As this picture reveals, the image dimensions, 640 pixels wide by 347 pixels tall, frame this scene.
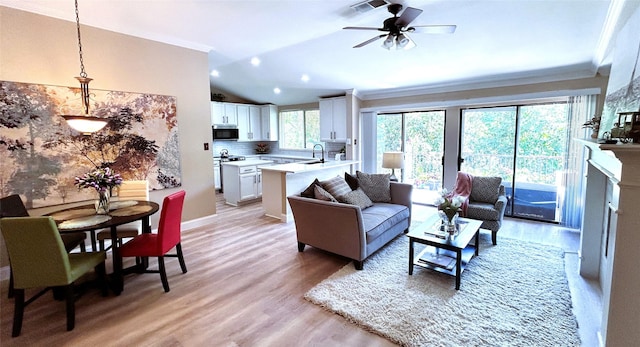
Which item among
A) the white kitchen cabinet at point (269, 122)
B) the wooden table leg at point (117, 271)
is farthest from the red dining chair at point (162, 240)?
the white kitchen cabinet at point (269, 122)

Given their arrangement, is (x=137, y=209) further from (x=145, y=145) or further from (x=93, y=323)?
(x=145, y=145)

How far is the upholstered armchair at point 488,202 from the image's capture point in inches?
158

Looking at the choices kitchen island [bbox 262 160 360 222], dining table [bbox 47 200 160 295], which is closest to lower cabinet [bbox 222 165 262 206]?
kitchen island [bbox 262 160 360 222]

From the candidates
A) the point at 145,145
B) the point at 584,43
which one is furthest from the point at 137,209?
the point at 584,43

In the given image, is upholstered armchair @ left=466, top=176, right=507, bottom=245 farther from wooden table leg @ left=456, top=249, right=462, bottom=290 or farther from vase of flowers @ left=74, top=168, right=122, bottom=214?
vase of flowers @ left=74, top=168, right=122, bottom=214

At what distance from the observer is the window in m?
8.15

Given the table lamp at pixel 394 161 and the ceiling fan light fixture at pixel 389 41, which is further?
the table lamp at pixel 394 161

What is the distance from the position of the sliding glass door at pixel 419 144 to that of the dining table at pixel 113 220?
512 centimetres

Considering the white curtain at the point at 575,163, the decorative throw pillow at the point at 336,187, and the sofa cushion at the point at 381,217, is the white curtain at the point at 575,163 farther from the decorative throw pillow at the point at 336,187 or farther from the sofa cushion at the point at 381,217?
the decorative throw pillow at the point at 336,187

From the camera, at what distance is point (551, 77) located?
4664mm

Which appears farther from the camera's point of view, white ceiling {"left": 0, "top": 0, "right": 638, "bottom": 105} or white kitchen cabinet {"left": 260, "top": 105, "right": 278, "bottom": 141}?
white kitchen cabinet {"left": 260, "top": 105, "right": 278, "bottom": 141}

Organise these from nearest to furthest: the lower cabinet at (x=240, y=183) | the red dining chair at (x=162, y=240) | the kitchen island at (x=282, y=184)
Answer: the red dining chair at (x=162, y=240) < the kitchen island at (x=282, y=184) < the lower cabinet at (x=240, y=183)

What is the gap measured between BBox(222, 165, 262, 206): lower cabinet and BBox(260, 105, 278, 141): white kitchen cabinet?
2366 mm

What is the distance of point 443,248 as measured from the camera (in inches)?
117
